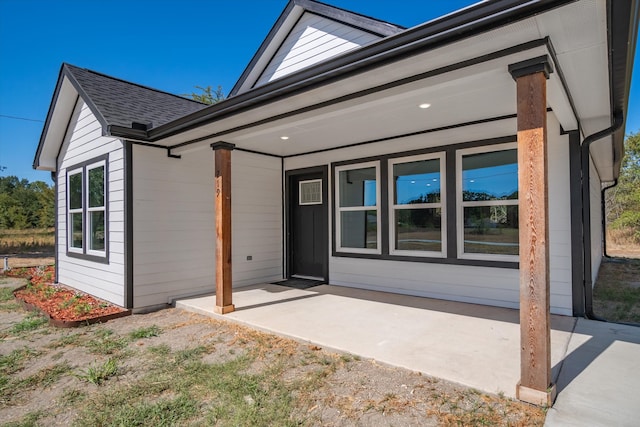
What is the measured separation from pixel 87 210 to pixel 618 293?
9095mm

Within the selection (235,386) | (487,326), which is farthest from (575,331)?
(235,386)

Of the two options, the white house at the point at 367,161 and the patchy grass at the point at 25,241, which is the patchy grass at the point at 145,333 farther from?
the patchy grass at the point at 25,241

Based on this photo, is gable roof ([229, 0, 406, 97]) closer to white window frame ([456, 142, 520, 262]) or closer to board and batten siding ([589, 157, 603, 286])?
white window frame ([456, 142, 520, 262])

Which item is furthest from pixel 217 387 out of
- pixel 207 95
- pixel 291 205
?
pixel 207 95

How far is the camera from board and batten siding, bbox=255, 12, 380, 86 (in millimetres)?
5884

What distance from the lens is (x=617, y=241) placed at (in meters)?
14.5

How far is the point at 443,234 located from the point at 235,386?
3641 mm

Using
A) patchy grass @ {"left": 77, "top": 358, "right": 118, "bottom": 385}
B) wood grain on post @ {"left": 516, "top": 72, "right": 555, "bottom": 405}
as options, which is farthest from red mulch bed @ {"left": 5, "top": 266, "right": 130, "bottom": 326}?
wood grain on post @ {"left": 516, "top": 72, "right": 555, "bottom": 405}

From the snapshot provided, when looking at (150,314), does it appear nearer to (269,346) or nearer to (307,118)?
(269,346)

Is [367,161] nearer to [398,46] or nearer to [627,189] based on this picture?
[398,46]

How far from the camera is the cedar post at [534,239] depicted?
2232mm

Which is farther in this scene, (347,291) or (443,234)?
(347,291)

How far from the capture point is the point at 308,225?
686 cm

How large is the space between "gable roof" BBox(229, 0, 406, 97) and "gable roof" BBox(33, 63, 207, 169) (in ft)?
4.76
